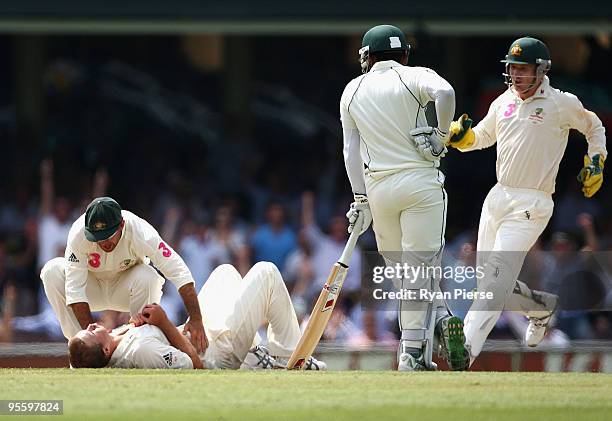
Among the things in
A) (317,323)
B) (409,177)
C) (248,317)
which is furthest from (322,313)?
(409,177)

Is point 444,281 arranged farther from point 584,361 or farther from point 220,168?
point 220,168

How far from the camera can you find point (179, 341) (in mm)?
8383

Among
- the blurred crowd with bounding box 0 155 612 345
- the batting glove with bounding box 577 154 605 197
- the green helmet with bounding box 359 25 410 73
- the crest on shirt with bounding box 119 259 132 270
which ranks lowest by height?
the blurred crowd with bounding box 0 155 612 345

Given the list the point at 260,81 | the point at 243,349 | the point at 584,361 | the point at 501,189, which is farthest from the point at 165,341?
the point at 260,81

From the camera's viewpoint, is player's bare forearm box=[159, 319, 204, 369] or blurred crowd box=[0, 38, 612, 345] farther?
blurred crowd box=[0, 38, 612, 345]

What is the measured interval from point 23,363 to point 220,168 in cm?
515

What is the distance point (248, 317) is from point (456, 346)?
121 cm

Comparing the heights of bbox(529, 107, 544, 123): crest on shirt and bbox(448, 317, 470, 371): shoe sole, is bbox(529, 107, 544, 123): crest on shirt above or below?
above

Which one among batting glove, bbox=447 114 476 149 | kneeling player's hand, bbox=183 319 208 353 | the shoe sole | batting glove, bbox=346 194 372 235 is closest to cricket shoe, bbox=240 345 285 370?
kneeling player's hand, bbox=183 319 208 353

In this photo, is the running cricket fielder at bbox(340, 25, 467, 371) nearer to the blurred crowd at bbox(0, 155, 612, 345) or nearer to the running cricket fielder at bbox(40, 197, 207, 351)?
the running cricket fielder at bbox(40, 197, 207, 351)

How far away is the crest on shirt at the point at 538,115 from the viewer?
885cm

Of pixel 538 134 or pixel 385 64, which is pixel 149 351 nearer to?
pixel 385 64

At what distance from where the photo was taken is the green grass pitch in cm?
648

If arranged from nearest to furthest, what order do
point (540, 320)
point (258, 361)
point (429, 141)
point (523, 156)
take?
1. point (429, 141)
2. point (258, 361)
3. point (523, 156)
4. point (540, 320)
